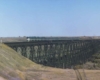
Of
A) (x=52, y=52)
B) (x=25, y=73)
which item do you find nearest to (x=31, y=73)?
(x=25, y=73)

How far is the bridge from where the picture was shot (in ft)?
167

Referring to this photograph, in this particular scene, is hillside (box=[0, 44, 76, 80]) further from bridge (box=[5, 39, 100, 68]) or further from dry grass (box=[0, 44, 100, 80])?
bridge (box=[5, 39, 100, 68])

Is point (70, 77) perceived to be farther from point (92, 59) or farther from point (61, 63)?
point (92, 59)

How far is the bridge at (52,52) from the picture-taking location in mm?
51034

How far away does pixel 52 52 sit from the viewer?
6216 cm

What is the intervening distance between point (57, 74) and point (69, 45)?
51.4 m

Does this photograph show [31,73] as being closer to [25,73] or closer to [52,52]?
[25,73]

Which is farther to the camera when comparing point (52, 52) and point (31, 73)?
point (52, 52)

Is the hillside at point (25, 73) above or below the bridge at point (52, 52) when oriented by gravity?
above

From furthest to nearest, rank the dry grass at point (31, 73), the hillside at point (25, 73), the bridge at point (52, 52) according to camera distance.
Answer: the bridge at point (52, 52) → the dry grass at point (31, 73) → the hillside at point (25, 73)

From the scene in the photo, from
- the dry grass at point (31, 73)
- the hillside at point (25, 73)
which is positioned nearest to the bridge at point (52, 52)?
the hillside at point (25, 73)

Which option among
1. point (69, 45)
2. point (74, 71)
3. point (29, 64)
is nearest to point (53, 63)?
point (69, 45)

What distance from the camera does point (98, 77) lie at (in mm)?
27562

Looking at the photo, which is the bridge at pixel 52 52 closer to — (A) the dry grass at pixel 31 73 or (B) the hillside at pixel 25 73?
(B) the hillside at pixel 25 73
